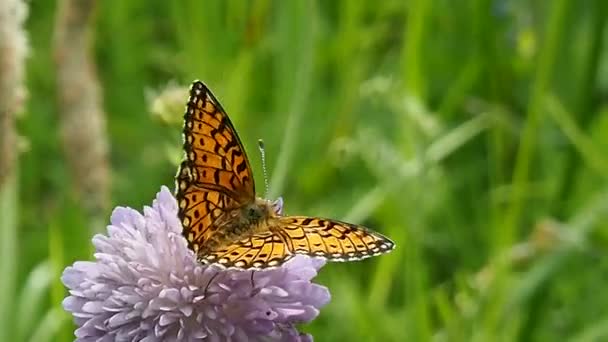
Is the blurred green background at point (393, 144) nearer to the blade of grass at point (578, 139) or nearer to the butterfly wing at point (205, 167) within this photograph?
the blade of grass at point (578, 139)

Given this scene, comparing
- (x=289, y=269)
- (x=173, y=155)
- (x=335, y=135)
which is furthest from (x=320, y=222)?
(x=335, y=135)

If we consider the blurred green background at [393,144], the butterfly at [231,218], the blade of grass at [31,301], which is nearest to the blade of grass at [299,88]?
the blurred green background at [393,144]

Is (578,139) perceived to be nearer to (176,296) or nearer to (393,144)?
(393,144)

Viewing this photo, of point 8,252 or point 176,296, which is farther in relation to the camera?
point 8,252

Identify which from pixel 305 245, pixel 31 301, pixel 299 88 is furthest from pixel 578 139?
pixel 305 245

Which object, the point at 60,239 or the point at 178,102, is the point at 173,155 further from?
the point at 60,239

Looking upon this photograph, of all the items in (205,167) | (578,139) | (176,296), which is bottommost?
(176,296)
